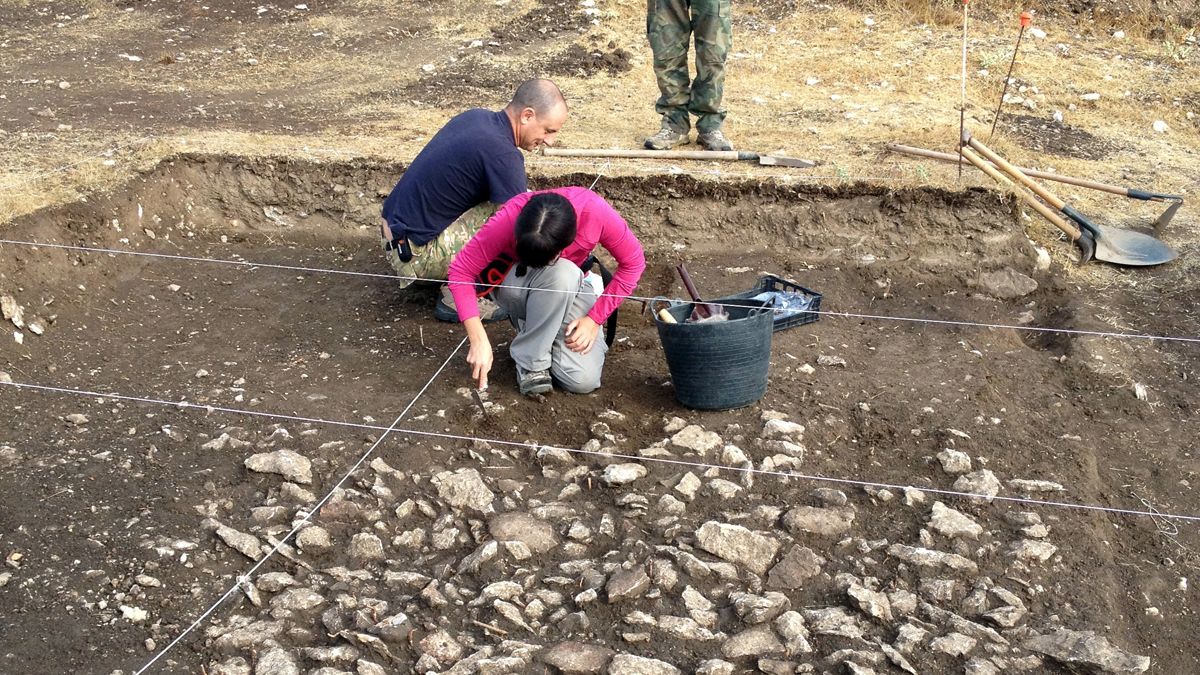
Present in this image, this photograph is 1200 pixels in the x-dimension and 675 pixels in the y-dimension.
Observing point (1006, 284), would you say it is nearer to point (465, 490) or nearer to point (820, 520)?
point (820, 520)

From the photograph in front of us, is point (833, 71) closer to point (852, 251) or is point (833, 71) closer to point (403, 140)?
point (852, 251)

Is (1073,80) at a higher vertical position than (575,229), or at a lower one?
lower

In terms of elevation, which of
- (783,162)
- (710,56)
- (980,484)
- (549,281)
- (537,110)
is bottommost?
(980,484)

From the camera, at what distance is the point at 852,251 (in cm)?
600

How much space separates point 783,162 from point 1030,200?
1.45m

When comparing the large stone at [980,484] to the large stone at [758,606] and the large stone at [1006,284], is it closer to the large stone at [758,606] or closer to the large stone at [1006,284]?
the large stone at [758,606]

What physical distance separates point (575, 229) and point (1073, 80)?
652 cm

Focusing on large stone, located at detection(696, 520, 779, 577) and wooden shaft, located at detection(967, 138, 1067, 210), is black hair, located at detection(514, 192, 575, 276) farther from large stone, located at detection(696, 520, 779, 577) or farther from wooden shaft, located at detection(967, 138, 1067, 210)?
wooden shaft, located at detection(967, 138, 1067, 210)

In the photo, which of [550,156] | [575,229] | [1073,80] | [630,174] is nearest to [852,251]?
[630,174]

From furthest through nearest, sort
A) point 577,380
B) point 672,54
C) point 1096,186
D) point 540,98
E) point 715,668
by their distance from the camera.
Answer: point 672,54 < point 1096,186 < point 540,98 < point 577,380 < point 715,668

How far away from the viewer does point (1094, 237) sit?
19.4ft

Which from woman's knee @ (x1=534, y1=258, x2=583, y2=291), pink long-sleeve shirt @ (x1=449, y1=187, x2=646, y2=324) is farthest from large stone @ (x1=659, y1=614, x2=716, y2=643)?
woman's knee @ (x1=534, y1=258, x2=583, y2=291)

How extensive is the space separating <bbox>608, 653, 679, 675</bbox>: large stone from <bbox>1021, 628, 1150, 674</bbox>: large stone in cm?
115

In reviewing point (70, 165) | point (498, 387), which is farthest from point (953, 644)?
point (70, 165)
